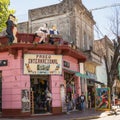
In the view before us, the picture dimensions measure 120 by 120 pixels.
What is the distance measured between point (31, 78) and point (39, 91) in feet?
3.65

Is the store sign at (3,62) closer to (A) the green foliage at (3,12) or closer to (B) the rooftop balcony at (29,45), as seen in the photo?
(B) the rooftop balcony at (29,45)

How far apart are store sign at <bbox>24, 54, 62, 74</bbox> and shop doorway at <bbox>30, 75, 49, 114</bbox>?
24.5 inches

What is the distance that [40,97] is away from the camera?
23.1 m

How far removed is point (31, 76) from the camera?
74.3 ft

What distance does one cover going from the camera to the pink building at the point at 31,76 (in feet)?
71.6

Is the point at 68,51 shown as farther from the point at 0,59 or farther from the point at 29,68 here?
the point at 0,59

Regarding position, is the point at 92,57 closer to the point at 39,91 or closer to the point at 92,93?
the point at 92,93

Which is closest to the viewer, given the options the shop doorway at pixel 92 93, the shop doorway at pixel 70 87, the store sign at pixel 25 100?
the store sign at pixel 25 100

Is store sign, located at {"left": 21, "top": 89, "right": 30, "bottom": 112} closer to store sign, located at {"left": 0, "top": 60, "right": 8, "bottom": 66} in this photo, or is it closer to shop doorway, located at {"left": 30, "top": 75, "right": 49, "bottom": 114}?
shop doorway, located at {"left": 30, "top": 75, "right": 49, "bottom": 114}

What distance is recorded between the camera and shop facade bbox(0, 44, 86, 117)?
2181 cm

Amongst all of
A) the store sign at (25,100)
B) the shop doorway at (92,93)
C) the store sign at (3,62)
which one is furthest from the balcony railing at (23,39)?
the shop doorway at (92,93)

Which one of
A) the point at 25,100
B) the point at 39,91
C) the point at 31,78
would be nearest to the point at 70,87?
the point at 39,91

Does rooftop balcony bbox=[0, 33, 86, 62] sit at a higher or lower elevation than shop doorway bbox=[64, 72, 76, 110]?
higher

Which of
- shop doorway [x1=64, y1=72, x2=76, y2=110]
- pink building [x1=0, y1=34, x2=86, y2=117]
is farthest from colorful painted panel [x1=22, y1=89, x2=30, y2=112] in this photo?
shop doorway [x1=64, y1=72, x2=76, y2=110]
